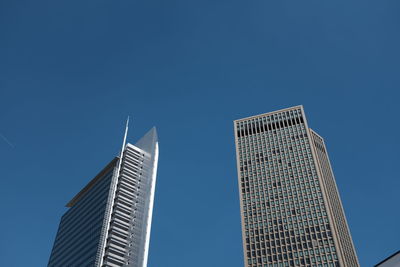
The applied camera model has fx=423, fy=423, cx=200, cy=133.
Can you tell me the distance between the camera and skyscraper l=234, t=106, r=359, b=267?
454 feet

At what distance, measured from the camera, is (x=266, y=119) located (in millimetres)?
186125

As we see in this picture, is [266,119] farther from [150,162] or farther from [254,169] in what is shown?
[150,162]

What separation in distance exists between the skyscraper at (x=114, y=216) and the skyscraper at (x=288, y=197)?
36565mm

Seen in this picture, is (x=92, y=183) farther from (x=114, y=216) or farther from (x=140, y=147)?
(x=114, y=216)

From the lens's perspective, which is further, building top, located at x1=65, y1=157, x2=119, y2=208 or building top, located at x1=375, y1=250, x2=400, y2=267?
building top, located at x1=65, y1=157, x2=119, y2=208

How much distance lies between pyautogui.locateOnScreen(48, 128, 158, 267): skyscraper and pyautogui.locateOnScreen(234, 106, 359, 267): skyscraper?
3657 cm

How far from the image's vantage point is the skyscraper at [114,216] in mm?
142375

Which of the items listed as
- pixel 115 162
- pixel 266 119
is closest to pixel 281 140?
pixel 266 119

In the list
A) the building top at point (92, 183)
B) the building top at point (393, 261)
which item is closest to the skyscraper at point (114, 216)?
the building top at point (92, 183)

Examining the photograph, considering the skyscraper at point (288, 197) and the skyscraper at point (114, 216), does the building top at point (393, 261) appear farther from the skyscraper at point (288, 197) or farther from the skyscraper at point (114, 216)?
the skyscraper at point (114, 216)

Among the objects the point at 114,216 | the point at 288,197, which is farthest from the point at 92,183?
the point at 288,197

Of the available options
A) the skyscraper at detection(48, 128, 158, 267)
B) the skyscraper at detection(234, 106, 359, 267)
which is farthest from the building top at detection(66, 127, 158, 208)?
the skyscraper at detection(234, 106, 359, 267)

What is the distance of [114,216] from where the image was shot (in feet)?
488

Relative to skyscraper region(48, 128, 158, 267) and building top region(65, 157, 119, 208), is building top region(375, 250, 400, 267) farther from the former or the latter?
building top region(65, 157, 119, 208)
